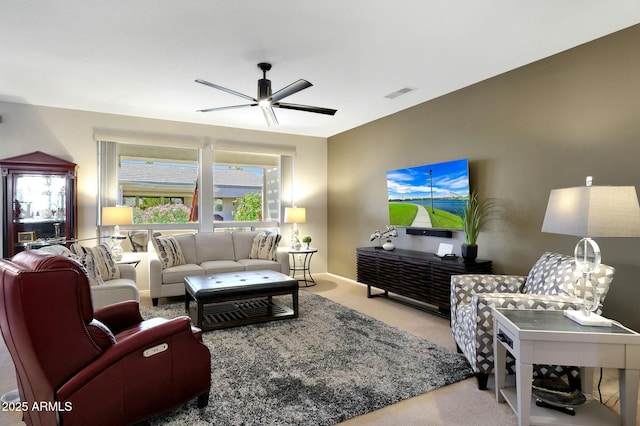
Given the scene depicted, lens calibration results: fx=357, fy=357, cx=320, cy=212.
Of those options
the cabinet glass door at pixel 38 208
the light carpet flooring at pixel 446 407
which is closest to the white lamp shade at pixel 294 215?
the cabinet glass door at pixel 38 208

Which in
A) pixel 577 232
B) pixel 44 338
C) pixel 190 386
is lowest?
pixel 190 386

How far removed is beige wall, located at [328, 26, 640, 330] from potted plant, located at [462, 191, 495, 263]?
110 millimetres

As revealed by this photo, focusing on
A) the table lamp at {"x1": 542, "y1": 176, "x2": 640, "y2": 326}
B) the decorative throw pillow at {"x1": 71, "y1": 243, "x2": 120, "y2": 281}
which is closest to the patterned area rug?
the table lamp at {"x1": 542, "y1": 176, "x2": 640, "y2": 326}

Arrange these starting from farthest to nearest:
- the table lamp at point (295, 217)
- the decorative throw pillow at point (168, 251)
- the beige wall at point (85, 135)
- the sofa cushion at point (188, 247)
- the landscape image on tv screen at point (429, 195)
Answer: the table lamp at point (295, 217) < the sofa cushion at point (188, 247) < the decorative throw pillow at point (168, 251) < the beige wall at point (85, 135) < the landscape image on tv screen at point (429, 195)

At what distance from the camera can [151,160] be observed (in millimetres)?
5617

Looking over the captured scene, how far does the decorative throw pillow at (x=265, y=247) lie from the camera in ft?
17.7

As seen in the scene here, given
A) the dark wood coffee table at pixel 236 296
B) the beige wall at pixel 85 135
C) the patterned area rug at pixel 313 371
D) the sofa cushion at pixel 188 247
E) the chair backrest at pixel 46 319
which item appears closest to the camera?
the chair backrest at pixel 46 319

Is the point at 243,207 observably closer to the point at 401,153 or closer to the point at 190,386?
the point at 401,153

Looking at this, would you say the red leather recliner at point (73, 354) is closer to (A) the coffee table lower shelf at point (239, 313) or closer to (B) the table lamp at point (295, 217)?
(A) the coffee table lower shelf at point (239, 313)

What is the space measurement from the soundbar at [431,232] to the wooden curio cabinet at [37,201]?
448cm

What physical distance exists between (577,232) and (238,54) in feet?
9.84

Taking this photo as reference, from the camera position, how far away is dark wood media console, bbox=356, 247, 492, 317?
3805mm

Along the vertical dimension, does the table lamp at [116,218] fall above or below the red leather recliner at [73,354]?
above

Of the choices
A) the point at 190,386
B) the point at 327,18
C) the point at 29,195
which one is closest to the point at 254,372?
the point at 190,386
